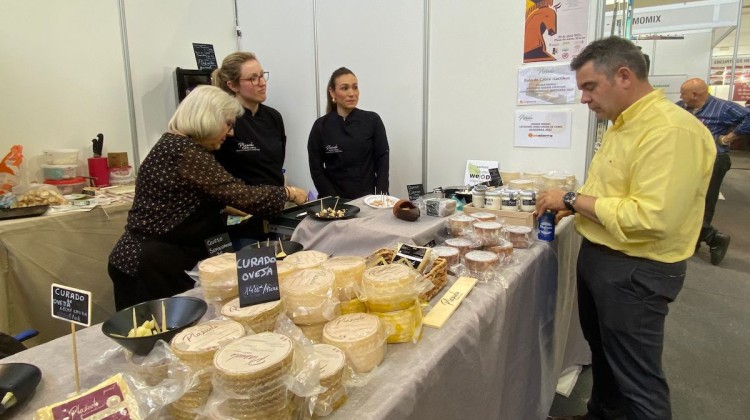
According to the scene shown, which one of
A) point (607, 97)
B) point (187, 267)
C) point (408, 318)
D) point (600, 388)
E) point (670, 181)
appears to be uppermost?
point (607, 97)

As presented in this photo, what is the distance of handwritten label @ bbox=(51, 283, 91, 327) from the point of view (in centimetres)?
91

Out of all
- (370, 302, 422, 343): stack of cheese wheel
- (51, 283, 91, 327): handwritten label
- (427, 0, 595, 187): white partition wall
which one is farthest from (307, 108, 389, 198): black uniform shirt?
(51, 283, 91, 327): handwritten label

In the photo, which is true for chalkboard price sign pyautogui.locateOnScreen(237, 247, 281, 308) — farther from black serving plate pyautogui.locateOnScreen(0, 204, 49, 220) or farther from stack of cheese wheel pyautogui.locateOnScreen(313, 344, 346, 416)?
black serving plate pyautogui.locateOnScreen(0, 204, 49, 220)

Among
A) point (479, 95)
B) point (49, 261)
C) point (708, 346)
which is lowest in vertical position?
point (708, 346)

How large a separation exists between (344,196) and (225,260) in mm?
1817

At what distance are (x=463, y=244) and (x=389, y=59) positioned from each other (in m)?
2.23

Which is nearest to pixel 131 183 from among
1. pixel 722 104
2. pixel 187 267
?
pixel 187 267

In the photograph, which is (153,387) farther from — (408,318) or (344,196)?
(344,196)

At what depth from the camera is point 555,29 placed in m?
2.67

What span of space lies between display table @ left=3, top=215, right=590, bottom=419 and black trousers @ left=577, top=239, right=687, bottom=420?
0.24 metres

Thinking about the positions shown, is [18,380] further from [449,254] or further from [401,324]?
[449,254]

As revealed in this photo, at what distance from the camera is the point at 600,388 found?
1.85 meters

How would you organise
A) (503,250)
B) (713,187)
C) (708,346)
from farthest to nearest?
1. (713,187)
2. (708,346)
3. (503,250)

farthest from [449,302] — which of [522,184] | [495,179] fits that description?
[495,179]
